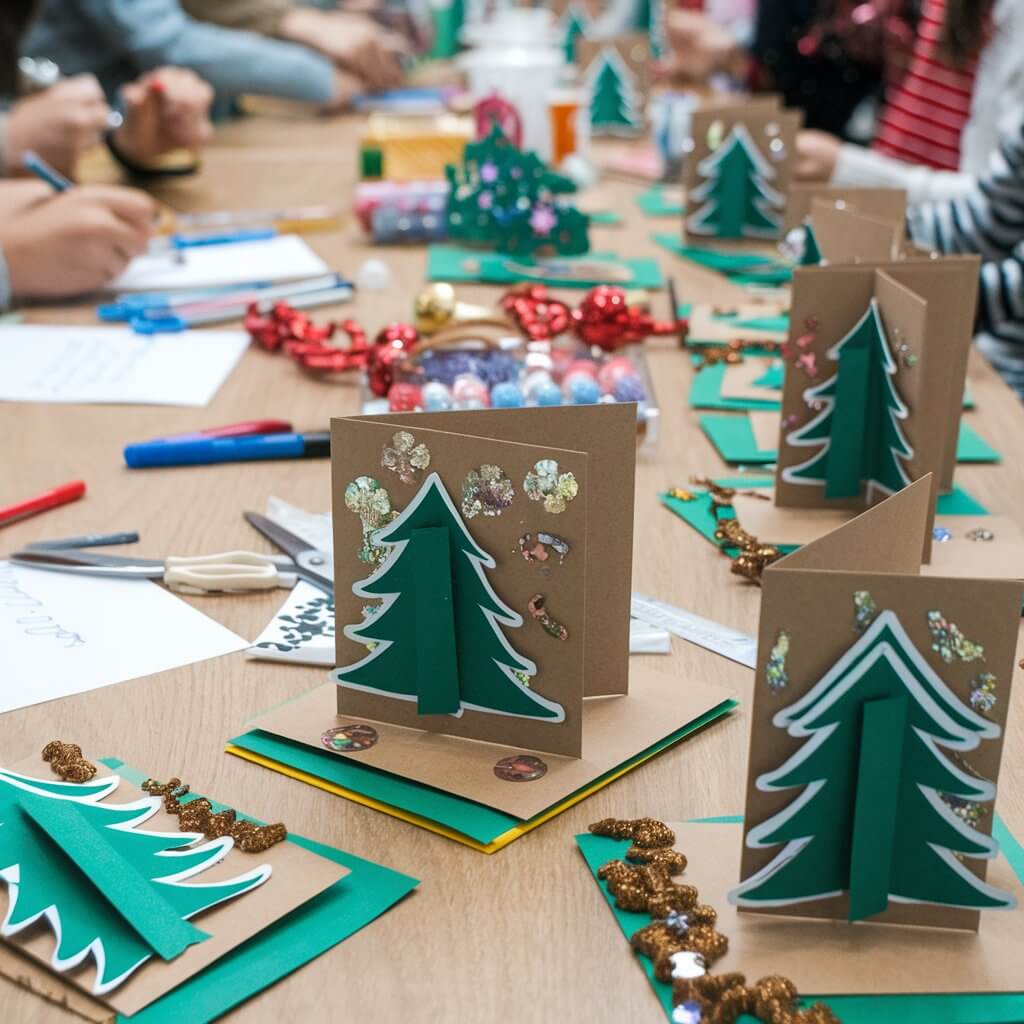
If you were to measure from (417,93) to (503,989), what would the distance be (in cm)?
246

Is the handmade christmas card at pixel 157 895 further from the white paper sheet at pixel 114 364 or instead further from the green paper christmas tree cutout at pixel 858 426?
the white paper sheet at pixel 114 364

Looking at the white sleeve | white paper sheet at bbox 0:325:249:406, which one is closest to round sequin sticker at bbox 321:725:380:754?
white paper sheet at bbox 0:325:249:406

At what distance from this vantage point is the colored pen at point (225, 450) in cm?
93

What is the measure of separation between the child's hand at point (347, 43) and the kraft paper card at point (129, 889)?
2335mm

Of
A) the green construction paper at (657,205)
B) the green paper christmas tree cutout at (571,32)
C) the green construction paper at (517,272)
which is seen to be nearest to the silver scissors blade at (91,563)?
the green construction paper at (517,272)

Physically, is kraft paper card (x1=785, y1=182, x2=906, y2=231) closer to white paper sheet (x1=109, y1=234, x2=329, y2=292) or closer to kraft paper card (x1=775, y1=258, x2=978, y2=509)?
kraft paper card (x1=775, y1=258, x2=978, y2=509)

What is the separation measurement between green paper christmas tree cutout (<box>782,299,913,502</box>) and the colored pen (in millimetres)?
345

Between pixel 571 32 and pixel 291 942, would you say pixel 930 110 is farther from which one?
pixel 291 942

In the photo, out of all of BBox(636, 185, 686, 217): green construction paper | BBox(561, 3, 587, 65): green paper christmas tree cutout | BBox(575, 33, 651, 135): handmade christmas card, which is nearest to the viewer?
BBox(636, 185, 686, 217): green construction paper

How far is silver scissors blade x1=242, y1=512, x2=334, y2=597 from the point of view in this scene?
0.76 m

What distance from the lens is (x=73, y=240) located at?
1301 mm

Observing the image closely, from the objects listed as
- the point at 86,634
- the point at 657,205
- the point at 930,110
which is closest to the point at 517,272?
the point at 657,205

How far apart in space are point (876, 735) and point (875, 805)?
0.09 feet

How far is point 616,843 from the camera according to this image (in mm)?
540
